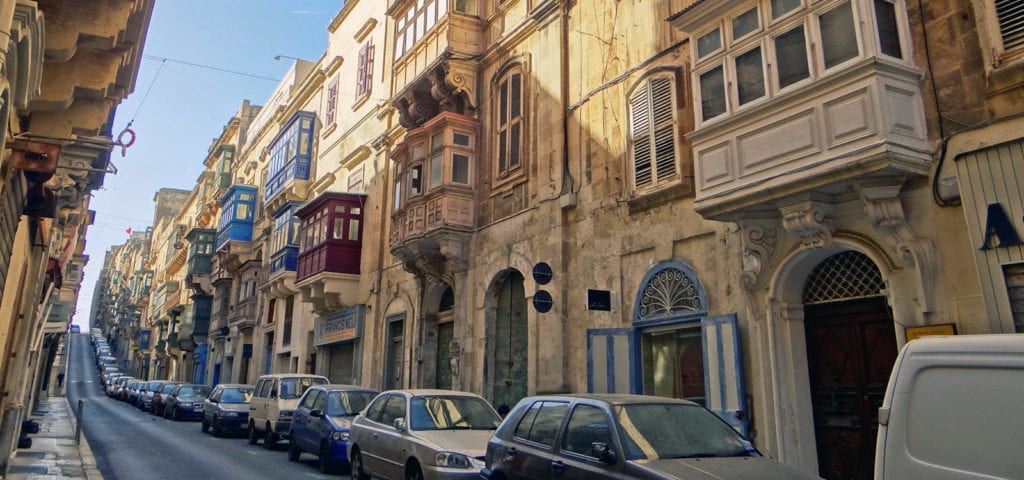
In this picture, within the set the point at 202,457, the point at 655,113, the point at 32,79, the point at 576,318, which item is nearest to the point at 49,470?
the point at 202,457

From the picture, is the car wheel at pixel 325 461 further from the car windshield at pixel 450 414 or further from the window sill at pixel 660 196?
the window sill at pixel 660 196

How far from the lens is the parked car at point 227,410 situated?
19.3 metres

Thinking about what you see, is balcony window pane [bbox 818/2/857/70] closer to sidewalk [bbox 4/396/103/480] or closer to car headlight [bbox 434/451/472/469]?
car headlight [bbox 434/451/472/469]

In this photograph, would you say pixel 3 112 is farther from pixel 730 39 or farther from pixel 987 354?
pixel 730 39

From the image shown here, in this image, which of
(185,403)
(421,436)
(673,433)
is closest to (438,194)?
(421,436)

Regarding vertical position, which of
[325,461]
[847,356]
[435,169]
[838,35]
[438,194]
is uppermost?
[435,169]

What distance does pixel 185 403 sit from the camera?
26516mm

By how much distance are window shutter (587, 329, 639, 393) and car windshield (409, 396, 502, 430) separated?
264cm

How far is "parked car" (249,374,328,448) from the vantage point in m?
15.7

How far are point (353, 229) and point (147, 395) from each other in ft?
→ 59.1

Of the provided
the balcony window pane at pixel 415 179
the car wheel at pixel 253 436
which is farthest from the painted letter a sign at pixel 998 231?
the car wheel at pixel 253 436

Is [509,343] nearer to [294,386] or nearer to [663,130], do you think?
[294,386]

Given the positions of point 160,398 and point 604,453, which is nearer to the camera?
point 604,453

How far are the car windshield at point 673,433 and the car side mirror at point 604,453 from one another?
0.12 m
